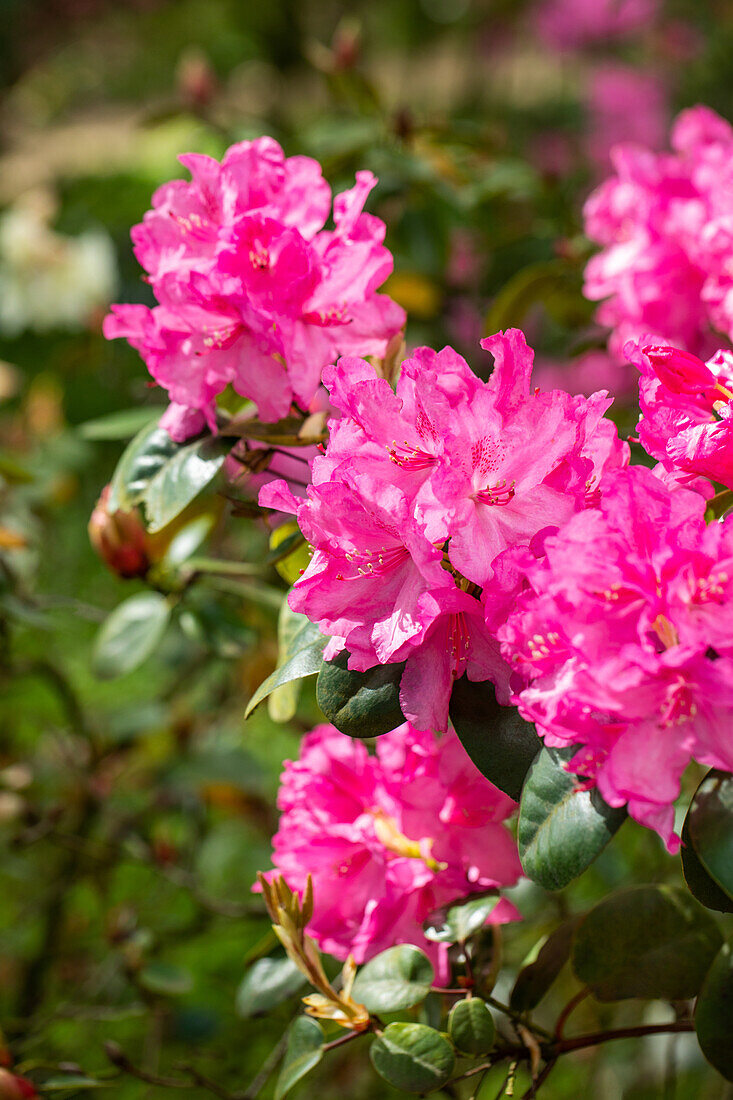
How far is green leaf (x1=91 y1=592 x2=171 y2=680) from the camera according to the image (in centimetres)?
84

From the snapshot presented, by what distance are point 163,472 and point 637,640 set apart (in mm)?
309

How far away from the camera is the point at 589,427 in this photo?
441 millimetres

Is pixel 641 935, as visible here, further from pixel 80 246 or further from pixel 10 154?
pixel 10 154

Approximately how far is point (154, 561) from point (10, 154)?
491cm

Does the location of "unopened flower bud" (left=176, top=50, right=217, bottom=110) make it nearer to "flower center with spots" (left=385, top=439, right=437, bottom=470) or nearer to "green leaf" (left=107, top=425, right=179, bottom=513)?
"green leaf" (left=107, top=425, right=179, bottom=513)

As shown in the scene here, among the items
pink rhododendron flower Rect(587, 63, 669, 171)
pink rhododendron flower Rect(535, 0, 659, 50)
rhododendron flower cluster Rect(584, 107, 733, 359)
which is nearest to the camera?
rhododendron flower cluster Rect(584, 107, 733, 359)

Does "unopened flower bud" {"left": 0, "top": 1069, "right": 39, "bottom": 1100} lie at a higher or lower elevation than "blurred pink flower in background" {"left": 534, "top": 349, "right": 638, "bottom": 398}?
higher

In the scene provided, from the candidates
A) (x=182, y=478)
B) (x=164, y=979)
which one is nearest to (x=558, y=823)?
(x=182, y=478)

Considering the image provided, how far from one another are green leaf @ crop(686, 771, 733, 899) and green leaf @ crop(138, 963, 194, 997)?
661mm

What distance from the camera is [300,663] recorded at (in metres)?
0.49

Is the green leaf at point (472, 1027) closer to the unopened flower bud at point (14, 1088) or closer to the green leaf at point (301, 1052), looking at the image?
the green leaf at point (301, 1052)

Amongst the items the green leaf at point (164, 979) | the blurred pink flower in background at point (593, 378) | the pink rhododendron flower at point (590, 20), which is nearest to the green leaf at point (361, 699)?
the green leaf at point (164, 979)

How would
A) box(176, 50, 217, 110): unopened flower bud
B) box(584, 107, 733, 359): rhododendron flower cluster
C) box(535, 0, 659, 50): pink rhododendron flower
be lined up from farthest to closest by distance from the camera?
box(535, 0, 659, 50): pink rhododendron flower
box(176, 50, 217, 110): unopened flower bud
box(584, 107, 733, 359): rhododendron flower cluster

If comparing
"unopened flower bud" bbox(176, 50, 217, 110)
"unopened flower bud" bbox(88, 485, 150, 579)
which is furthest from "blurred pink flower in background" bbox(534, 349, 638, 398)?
"unopened flower bud" bbox(88, 485, 150, 579)
